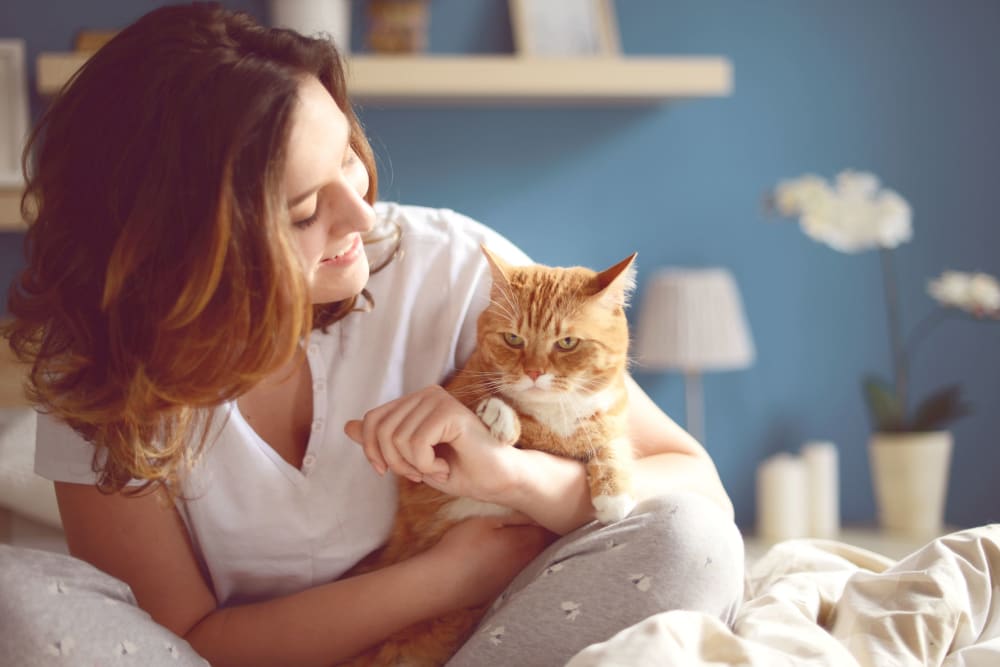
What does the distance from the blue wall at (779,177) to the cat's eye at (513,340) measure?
187cm

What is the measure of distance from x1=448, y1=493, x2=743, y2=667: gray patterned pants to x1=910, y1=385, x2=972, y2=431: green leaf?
1966 mm

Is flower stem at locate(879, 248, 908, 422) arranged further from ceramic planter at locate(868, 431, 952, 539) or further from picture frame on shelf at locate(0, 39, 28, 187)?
picture frame on shelf at locate(0, 39, 28, 187)

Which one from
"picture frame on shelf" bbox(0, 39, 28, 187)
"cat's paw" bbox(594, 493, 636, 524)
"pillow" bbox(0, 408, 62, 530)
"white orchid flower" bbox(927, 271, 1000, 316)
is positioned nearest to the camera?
"cat's paw" bbox(594, 493, 636, 524)

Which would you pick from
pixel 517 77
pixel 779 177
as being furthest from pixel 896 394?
pixel 517 77

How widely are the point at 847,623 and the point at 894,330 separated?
83.8 inches

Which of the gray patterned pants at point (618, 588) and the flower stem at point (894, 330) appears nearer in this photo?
the gray patterned pants at point (618, 588)

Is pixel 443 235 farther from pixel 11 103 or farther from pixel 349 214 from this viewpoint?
pixel 11 103

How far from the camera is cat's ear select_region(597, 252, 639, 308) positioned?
113 centimetres

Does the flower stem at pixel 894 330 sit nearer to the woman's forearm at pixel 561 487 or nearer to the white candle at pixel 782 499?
the white candle at pixel 782 499

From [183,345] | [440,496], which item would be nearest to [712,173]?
[440,496]

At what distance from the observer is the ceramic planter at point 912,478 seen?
271 centimetres

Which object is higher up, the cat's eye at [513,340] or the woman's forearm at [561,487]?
the cat's eye at [513,340]

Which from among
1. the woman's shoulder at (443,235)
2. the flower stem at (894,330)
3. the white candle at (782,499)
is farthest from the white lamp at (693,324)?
the woman's shoulder at (443,235)

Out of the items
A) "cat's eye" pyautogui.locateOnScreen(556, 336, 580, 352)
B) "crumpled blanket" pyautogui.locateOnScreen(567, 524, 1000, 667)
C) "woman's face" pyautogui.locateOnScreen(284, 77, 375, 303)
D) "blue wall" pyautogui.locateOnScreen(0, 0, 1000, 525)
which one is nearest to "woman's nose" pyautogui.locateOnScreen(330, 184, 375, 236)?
A: "woman's face" pyautogui.locateOnScreen(284, 77, 375, 303)
